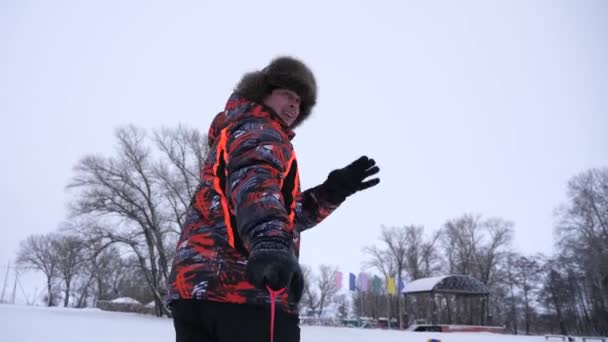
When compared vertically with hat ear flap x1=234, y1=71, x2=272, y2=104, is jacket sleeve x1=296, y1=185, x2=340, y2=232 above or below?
below

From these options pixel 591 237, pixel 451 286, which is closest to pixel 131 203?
pixel 451 286

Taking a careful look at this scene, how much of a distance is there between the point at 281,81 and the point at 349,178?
58 cm

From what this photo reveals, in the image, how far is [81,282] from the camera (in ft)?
185

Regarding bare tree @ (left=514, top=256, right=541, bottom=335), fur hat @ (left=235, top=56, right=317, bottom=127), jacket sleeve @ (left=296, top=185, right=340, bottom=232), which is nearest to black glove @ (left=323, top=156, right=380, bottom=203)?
jacket sleeve @ (left=296, top=185, right=340, bottom=232)

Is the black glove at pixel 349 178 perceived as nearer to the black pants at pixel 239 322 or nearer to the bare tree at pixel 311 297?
the black pants at pixel 239 322

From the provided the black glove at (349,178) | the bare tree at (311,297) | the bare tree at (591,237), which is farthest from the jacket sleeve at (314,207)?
the bare tree at (311,297)

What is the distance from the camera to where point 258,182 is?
1200 millimetres

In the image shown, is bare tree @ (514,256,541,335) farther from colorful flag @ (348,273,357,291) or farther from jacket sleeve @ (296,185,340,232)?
jacket sleeve @ (296,185,340,232)

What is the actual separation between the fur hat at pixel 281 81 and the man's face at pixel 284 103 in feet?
0.06

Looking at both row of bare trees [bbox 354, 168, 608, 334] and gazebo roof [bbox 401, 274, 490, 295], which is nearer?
gazebo roof [bbox 401, 274, 490, 295]

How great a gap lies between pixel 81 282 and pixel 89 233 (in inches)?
1648

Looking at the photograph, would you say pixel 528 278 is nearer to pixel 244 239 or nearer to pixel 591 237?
pixel 591 237

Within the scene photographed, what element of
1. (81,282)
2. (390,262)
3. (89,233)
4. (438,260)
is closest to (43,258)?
(81,282)

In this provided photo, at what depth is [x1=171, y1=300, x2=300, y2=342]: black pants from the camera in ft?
4.19
